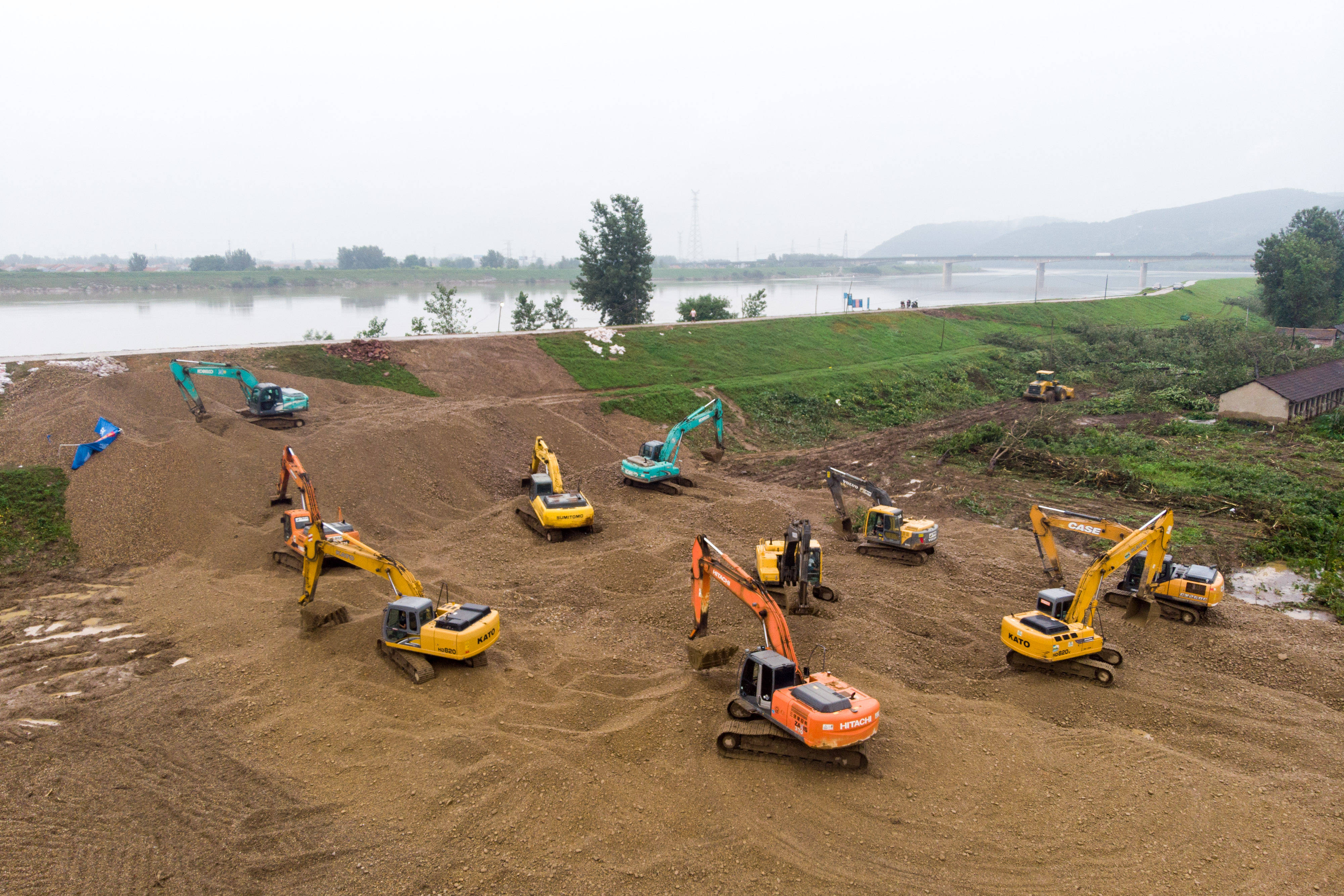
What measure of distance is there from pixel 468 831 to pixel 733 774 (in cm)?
442

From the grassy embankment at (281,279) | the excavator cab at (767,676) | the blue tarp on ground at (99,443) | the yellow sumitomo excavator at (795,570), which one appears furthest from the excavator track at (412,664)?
the grassy embankment at (281,279)

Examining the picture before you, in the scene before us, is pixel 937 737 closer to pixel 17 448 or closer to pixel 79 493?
pixel 79 493

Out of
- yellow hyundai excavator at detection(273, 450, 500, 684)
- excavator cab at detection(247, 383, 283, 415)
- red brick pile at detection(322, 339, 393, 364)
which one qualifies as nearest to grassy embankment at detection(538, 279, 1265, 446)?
red brick pile at detection(322, 339, 393, 364)

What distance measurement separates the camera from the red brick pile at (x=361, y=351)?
40.6 m

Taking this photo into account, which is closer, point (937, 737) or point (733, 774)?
point (733, 774)

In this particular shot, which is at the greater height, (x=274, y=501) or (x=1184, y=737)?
(x=274, y=501)

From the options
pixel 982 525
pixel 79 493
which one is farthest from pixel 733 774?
pixel 79 493

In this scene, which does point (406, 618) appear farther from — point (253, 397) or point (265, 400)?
point (253, 397)

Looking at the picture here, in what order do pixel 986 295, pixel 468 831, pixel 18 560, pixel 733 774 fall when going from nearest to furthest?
1. pixel 468 831
2. pixel 733 774
3. pixel 18 560
4. pixel 986 295

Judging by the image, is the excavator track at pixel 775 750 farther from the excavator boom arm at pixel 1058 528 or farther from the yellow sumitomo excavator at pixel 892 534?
the yellow sumitomo excavator at pixel 892 534

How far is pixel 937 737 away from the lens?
1390 centimetres

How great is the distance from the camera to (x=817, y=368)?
53.6 m

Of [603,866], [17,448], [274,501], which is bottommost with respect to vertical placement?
[603,866]

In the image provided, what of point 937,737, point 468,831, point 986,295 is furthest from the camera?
point 986,295
